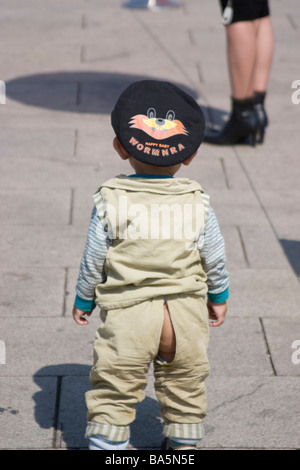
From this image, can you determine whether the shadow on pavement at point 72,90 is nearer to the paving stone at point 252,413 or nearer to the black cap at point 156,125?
the paving stone at point 252,413

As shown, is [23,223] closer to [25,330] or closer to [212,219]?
[25,330]

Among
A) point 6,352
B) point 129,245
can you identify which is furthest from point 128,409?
point 6,352

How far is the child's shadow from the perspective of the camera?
2992 mm

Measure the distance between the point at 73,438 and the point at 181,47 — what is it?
606 centimetres

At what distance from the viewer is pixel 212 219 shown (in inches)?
106

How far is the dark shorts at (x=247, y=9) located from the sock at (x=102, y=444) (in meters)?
3.98

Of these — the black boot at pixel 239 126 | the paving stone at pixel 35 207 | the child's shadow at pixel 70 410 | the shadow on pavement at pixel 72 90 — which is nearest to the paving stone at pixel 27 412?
the child's shadow at pixel 70 410

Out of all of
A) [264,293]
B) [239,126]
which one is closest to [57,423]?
[264,293]

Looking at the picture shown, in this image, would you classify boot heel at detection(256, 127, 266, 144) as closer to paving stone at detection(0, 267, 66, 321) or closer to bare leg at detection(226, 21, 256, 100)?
bare leg at detection(226, 21, 256, 100)

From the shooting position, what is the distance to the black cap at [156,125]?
2.55 metres

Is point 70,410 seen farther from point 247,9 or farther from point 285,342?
point 247,9

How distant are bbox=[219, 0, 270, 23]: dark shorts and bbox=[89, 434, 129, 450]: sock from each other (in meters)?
3.98

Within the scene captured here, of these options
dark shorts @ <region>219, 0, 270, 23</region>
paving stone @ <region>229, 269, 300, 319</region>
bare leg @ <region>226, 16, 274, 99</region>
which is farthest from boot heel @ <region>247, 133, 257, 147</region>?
paving stone @ <region>229, 269, 300, 319</region>

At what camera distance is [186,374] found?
273 cm
